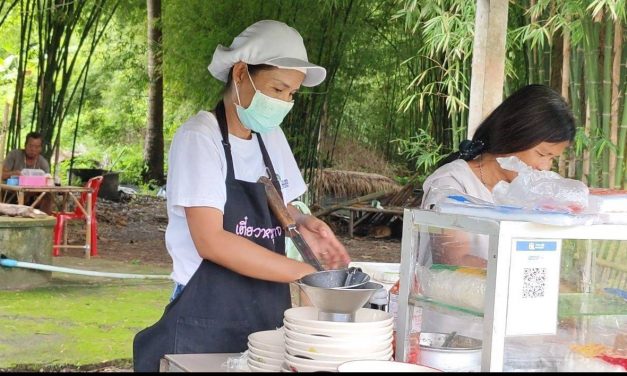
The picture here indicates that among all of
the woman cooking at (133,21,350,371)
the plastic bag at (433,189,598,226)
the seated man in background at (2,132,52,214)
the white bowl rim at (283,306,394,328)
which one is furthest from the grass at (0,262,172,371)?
the plastic bag at (433,189,598,226)

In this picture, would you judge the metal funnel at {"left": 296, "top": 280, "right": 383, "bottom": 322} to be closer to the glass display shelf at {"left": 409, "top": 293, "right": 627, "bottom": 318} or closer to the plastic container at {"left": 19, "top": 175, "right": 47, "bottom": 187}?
the glass display shelf at {"left": 409, "top": 293, "right": 627, "bottom": 318}

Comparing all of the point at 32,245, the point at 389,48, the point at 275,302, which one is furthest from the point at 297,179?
the point at 389,48

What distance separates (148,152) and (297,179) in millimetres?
13926

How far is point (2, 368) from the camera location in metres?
4.95

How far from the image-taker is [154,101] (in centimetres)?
1545

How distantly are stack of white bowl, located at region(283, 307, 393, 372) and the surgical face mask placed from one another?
767 mm

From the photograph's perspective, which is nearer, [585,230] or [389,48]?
[585,230]

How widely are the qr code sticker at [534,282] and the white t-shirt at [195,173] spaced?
0.83 metres

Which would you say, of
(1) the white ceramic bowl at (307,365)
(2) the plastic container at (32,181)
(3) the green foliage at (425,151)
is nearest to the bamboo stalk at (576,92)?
(3) the green foliage at (425,151)

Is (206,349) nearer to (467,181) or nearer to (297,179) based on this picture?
(297,179)

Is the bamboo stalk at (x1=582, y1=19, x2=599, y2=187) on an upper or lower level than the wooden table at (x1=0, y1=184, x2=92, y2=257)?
upper

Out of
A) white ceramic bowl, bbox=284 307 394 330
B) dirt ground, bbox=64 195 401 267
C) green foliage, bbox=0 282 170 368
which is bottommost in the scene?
green foliage, bbox=0 282 170 368

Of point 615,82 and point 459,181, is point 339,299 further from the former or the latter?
point 615,82

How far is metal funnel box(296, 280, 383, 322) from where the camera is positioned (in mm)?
1766
